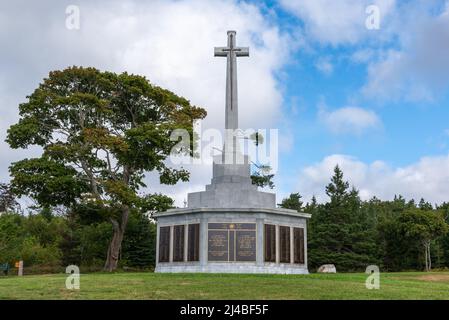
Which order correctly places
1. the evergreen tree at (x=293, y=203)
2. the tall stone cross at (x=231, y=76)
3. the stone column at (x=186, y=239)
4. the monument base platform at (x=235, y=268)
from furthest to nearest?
the evergreen tree at (x=293, y=203)
the tall stone cross at (x=231, y=76)
the stone column at (x=186, y=239)
the monument base platform at (x=235, y=268)

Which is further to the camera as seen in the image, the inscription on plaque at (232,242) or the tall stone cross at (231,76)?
the tall stone cross at (231,76)

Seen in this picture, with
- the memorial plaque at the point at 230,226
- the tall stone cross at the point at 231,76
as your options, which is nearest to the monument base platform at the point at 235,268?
the memorial plaque at the point at 230,226

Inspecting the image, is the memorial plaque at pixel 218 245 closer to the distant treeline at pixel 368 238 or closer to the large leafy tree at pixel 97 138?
the large leafy tree at pixel 97 138

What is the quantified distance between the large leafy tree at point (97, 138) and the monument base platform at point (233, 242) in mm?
8232

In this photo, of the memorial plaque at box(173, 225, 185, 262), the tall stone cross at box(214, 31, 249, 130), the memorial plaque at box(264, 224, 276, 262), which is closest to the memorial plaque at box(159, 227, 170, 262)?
the memorial plaque at box(173, 225, 185, 262)

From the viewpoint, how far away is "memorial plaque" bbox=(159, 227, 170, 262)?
2459 cm

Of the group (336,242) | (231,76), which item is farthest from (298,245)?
(336,242)

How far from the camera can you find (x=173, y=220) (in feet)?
80.8

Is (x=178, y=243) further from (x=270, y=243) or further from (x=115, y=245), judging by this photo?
(x=115, y=245)

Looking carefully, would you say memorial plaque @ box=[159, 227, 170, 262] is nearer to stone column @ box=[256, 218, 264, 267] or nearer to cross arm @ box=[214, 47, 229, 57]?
stone column @ box=[256, 218, 264, 267]

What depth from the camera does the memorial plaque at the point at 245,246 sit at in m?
22.7

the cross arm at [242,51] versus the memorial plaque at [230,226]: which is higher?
the cross arm at [242,51]

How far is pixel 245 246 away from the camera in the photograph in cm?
2280
